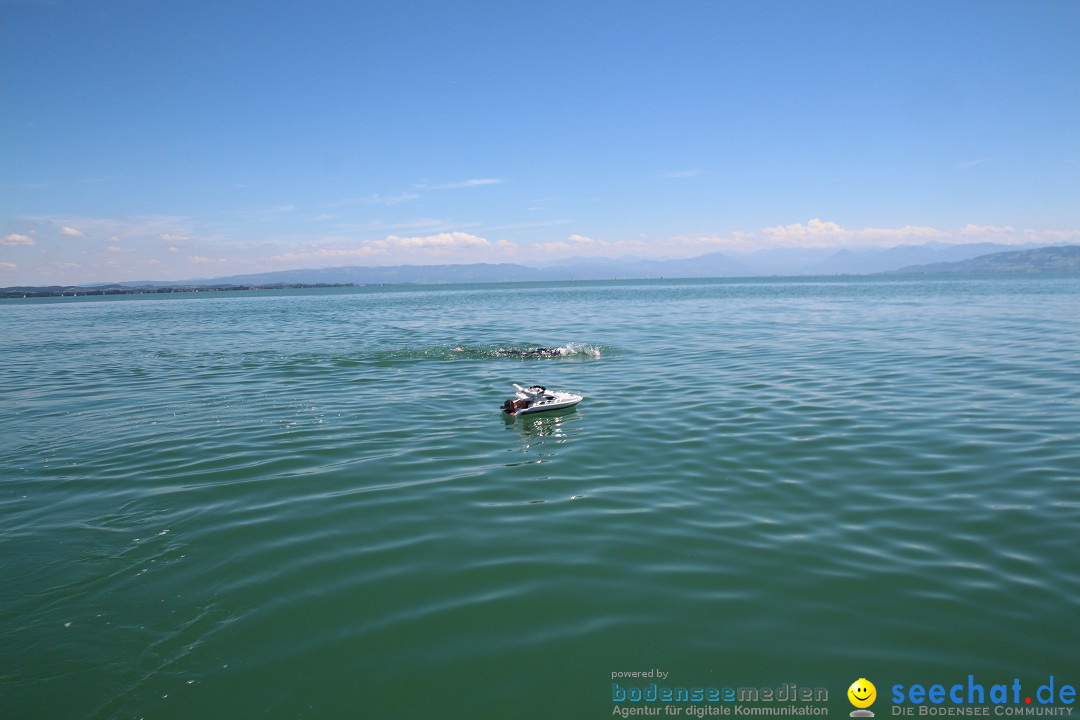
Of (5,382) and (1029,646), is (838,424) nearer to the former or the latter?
(1029,646)

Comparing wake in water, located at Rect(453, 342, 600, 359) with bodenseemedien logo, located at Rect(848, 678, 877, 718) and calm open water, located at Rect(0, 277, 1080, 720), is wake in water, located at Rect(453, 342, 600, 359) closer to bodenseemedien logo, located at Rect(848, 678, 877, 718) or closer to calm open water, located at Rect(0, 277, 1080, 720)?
calm open water, located at Rect(0, 277, 1080, 720)

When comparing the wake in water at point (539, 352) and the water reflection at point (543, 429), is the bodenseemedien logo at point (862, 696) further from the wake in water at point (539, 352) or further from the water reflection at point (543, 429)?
the wake in water at point (539, 352)

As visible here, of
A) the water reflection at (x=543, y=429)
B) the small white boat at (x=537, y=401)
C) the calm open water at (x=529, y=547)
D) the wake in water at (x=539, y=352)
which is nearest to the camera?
the calm open water at (x=529, y=547)

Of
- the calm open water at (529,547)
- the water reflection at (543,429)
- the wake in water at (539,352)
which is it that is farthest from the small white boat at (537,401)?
the wake in water at (539,352)

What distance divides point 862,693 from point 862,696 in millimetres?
32

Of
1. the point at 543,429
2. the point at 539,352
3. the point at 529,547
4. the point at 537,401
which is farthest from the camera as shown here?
the point at 539,352

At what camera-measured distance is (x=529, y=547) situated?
9.30 m

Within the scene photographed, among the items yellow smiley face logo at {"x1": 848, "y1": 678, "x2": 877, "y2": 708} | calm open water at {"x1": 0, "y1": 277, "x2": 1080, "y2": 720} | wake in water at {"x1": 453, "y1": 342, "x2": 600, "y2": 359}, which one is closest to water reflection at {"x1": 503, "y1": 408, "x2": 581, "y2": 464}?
calm open water at {"x1": 0, "y1": 277, "x2": 1080, "y2": 720}

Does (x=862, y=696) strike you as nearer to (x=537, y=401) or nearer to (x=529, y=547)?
(x=529, y=547)

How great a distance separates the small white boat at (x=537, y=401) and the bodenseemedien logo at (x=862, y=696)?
11.9m

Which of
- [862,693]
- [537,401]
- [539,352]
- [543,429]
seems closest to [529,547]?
[862,693]

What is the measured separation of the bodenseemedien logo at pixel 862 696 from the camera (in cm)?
600

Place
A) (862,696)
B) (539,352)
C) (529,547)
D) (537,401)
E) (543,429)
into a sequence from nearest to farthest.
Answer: (862,696), (529,547), (543,429), (537,401), (539,352)

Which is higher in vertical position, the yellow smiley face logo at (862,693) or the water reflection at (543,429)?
the water reflection at (543,429)
